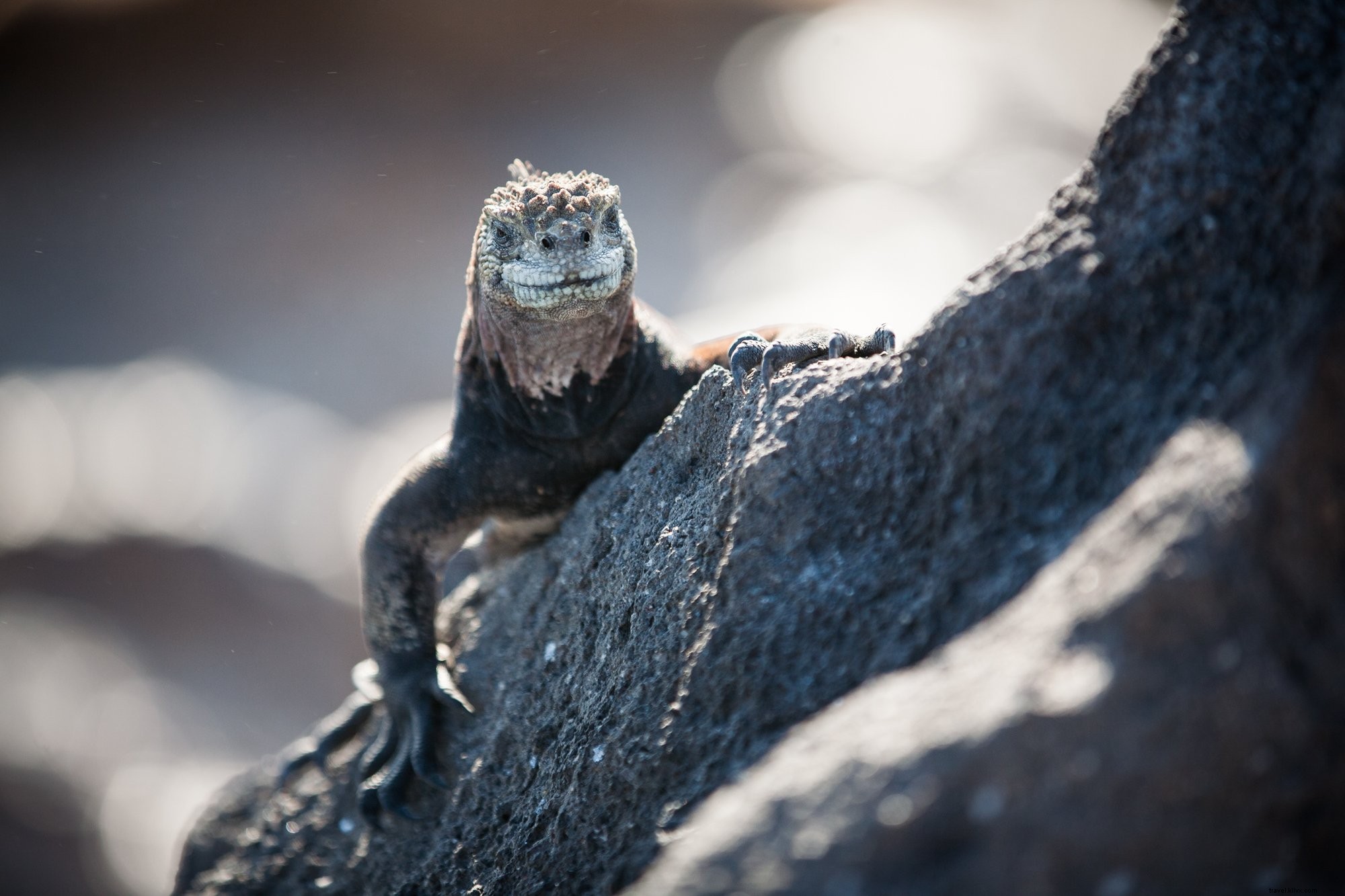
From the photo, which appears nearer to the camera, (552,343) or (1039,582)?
(1039,582)

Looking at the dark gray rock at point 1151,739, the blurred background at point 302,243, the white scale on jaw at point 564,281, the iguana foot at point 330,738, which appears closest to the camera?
the dark gray rock at point 1151,739

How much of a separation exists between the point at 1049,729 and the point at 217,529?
35.2 ft

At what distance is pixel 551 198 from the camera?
11.6 feet

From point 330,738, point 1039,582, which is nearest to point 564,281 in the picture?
point 1039,582

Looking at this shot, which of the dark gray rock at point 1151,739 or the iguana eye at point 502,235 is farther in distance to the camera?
the iguana eye at point 502,235

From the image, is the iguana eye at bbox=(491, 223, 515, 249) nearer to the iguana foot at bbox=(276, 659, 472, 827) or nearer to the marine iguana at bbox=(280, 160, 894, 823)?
the marine iguana at bbox=(280, 160, 894, 823)

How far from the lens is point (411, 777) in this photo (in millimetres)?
3879

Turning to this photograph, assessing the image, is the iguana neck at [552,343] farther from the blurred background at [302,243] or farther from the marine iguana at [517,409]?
the blurred background at [302,243]

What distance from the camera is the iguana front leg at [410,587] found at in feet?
13.2

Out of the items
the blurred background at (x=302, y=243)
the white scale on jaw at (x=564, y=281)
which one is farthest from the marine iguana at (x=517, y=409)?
the blurred background at (x=302, y=243)

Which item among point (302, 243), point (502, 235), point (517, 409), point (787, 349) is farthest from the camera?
point (302, 243)

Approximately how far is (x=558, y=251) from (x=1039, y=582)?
2042mm

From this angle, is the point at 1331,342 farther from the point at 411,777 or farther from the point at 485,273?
the point at 411,777

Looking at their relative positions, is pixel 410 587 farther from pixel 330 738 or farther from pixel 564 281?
pixel 564 281
